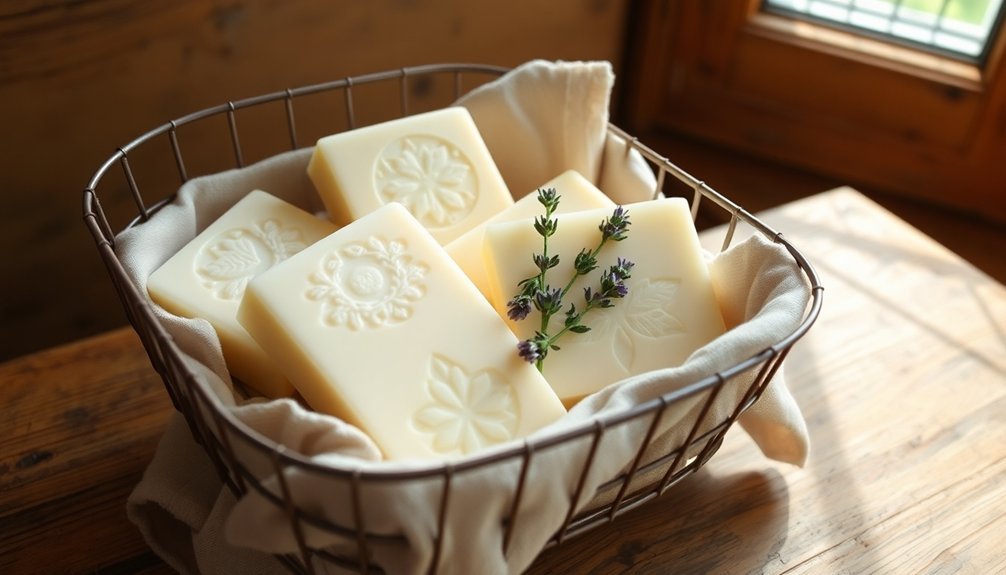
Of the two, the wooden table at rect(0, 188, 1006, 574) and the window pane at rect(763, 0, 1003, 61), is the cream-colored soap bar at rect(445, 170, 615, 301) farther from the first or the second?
the window pane at rect(763, 0, 1003, 61)

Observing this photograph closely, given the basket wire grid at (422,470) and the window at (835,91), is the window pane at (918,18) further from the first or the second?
the basket wire grid at (422,470)

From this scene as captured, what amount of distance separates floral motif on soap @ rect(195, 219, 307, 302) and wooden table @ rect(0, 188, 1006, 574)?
147mm

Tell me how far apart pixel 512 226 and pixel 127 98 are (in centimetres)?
67

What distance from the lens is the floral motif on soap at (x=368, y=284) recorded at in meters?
0.53

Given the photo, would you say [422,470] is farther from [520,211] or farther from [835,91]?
[835,91]

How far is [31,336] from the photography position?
1.12 meters

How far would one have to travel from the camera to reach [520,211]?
2.13 feet

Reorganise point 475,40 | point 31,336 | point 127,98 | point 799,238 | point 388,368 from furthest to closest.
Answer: point 475,40 → point 31,336 → point 127,98 → point 799,238 → point 388,368

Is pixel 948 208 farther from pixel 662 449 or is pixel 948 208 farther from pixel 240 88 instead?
pixel 240 88

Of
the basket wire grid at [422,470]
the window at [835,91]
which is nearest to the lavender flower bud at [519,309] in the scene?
the basket wire grid at [422,470]

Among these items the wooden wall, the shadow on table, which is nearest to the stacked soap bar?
the shadow on table

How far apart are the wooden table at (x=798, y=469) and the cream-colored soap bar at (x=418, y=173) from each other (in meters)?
0.24

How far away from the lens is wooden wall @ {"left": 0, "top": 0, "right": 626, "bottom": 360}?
0.94 m

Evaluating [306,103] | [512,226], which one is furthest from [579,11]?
[512,226]
